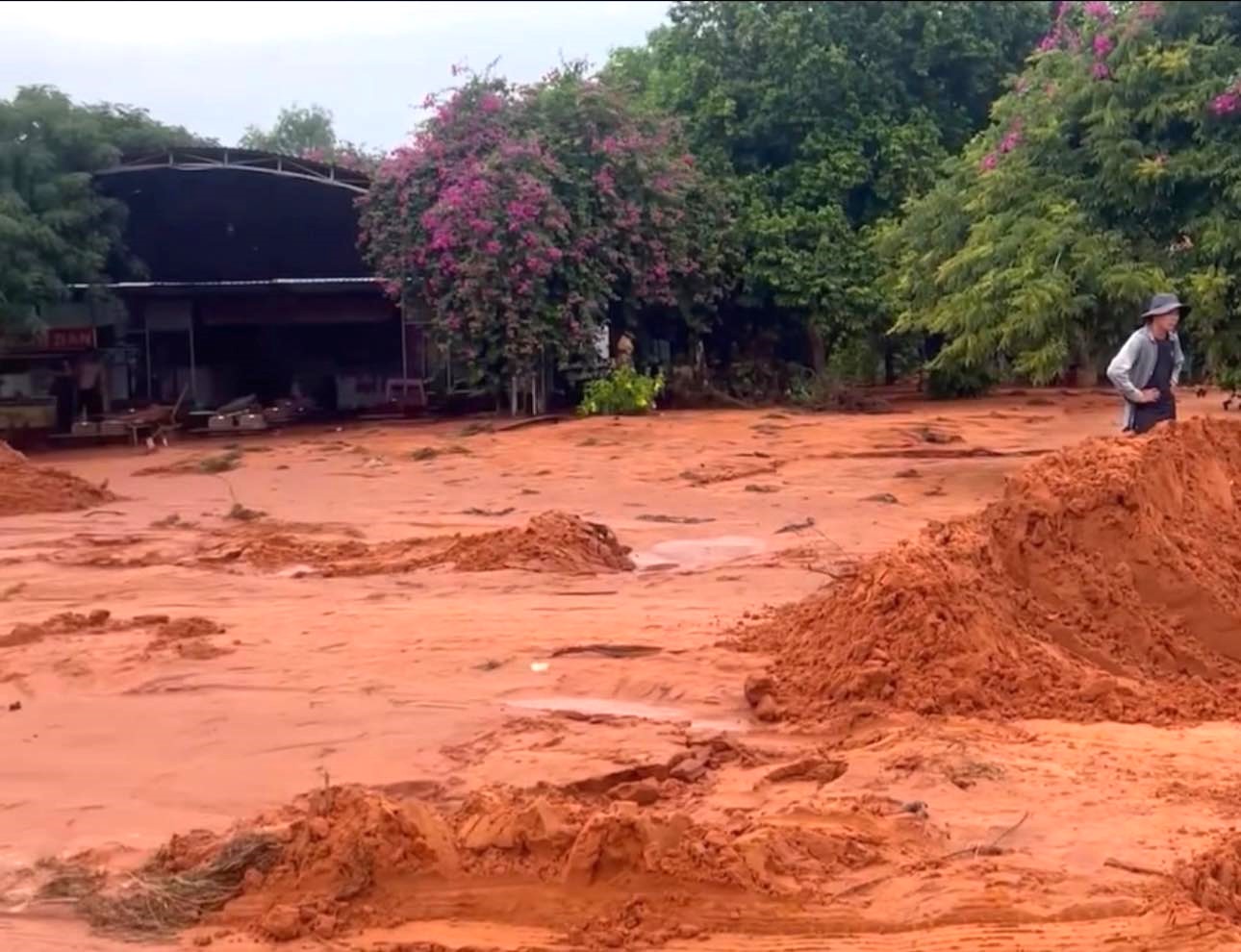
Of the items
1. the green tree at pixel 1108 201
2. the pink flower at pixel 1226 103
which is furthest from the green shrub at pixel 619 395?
the pink flower at pixel 1226 103

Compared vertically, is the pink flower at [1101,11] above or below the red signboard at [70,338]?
above

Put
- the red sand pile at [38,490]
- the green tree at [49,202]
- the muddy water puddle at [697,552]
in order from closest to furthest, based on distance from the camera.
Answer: the muddy water puddle at [697,552] < the red sand pile at [38,490] < the green tree at [49,202]

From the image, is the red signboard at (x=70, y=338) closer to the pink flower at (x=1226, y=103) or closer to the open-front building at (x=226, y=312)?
the open-front building at (x=226, y=312)

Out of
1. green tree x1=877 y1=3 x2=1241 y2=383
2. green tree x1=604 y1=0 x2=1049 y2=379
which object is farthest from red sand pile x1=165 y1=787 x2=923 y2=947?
green tree x1=604 y1=0 x2=1049 y2=379

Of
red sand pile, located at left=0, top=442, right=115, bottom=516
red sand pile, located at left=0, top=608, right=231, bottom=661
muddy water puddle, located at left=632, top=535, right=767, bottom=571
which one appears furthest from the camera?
red sand pile, located at left=0, top=442, right=115, bottom=516

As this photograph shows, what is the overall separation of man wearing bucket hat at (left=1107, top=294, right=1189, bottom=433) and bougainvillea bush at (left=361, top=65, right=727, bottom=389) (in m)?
13.3

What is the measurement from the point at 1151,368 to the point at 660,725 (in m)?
4.56

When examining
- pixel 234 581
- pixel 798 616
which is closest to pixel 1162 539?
pixel 798 616

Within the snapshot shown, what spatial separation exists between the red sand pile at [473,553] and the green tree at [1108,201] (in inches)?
179

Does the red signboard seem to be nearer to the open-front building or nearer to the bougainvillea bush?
the open-front building

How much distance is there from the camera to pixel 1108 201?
14.3 metres

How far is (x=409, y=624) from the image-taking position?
9094 millimetres

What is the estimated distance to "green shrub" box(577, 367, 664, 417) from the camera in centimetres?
2356

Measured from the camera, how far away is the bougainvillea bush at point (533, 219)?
22625mm
